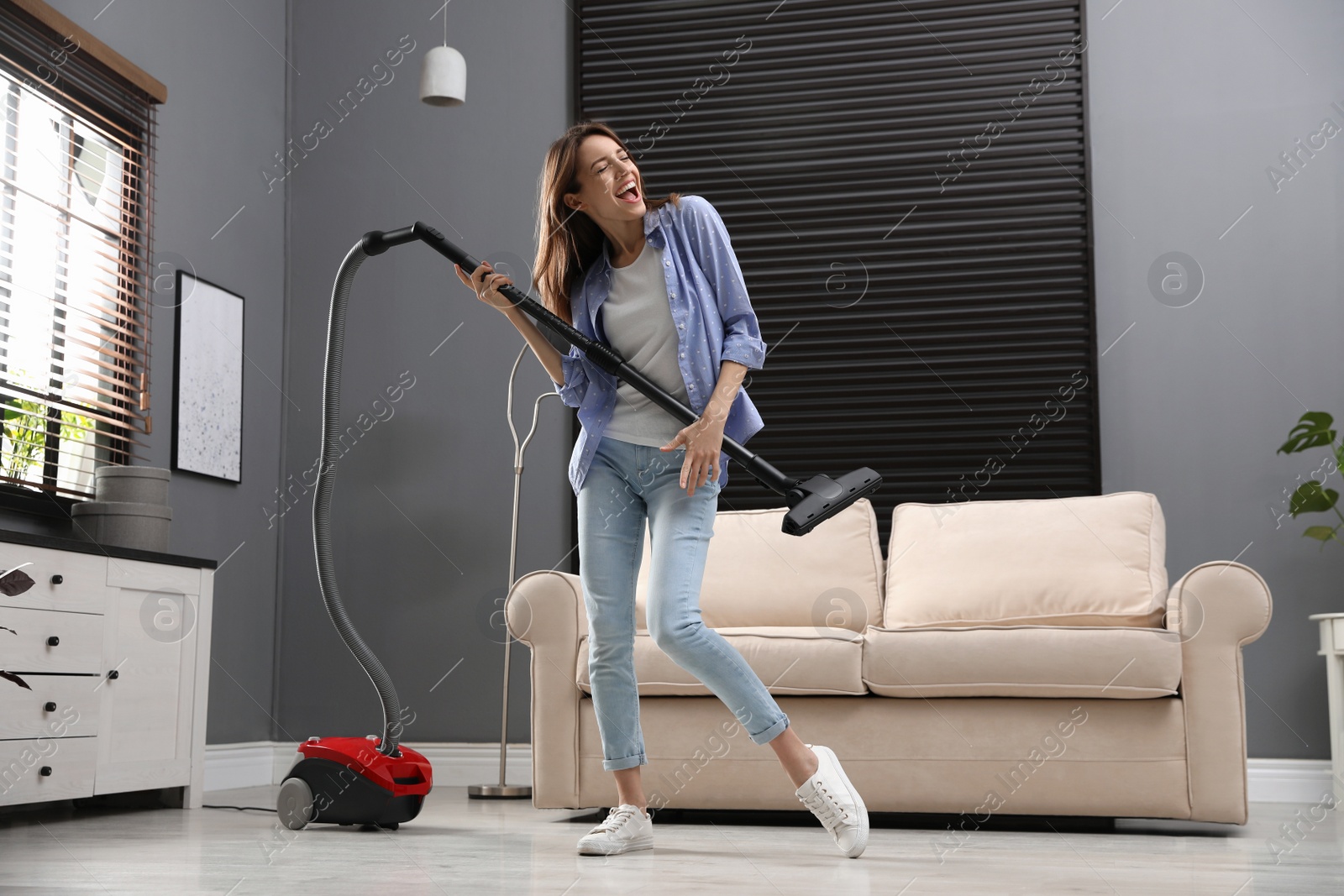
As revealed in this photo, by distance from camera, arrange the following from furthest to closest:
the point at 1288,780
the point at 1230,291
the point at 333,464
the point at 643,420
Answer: the point at 1230,291, the point at 1288,780, the point at 333,464, the point at 643,420

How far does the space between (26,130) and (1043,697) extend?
3.11m

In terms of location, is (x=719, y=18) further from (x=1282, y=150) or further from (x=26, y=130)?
(x=26, y=130)

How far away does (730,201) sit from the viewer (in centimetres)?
426

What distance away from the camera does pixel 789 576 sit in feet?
11.5

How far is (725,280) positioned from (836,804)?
0.98 m

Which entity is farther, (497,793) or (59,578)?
(497,793)

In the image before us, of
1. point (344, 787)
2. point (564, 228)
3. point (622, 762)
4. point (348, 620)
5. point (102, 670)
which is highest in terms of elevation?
point (564, 228)

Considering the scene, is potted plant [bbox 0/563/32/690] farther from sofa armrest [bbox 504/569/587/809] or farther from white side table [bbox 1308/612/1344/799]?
white side table [bbox 1308/612/1344/799]

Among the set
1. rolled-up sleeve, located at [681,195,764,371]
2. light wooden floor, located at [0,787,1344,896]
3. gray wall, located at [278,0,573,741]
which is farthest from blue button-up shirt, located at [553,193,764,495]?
gray wall, located at [278,0,573,741]

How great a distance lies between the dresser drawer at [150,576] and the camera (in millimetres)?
3033

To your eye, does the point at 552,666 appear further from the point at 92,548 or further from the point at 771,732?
the point at 92,548

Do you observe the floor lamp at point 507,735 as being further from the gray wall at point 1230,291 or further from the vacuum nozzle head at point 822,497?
the gray wall at point 1230,291

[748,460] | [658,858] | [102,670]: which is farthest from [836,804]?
[102,670]

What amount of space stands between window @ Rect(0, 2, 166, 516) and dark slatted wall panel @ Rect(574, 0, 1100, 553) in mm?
1631
